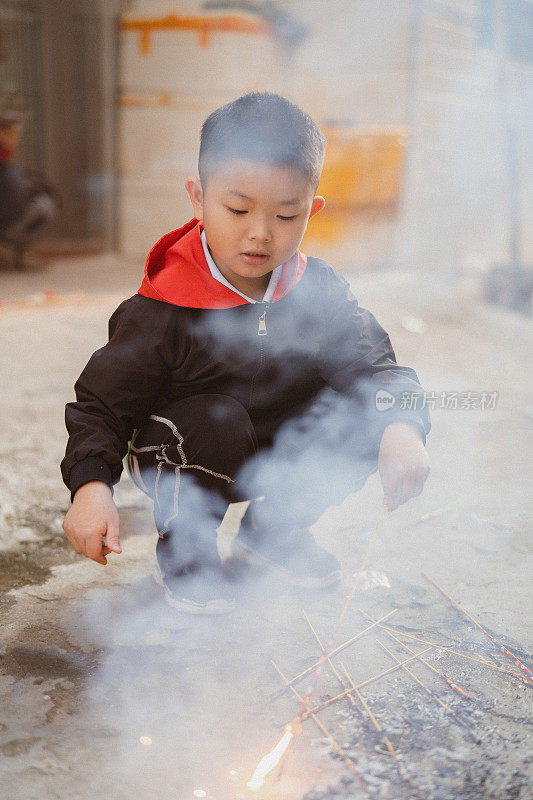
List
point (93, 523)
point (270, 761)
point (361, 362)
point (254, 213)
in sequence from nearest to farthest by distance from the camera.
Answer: point (270, 761)
point (93, 523)
point (254, 213)
point (361, 362)

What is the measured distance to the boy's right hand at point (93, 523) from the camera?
1.15m

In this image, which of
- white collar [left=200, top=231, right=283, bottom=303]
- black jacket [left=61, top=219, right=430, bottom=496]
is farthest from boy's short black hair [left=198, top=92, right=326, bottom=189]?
black jacket [left=61, top=219, right=430, bottom=496]

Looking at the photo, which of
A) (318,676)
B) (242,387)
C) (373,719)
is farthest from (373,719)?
(242,387)

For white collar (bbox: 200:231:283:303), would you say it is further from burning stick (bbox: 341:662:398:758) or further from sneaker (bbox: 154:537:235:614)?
burning stick (bbox: 341:662:398:758)

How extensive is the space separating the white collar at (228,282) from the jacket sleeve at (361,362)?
12cm

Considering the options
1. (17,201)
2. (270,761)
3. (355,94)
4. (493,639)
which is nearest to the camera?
(270,761)

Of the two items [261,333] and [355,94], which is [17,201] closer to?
[355,94]

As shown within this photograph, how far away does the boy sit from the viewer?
1251 mm

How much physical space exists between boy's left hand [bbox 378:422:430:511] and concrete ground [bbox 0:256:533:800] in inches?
10.3

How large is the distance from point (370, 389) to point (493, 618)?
0.47 metres

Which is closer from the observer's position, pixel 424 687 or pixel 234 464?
pixel 424 687

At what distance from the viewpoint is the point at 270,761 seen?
1050 millimetres

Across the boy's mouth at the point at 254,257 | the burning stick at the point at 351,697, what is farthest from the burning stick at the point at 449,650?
the boy's mouth at the point at 254,257

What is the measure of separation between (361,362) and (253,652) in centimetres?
55
